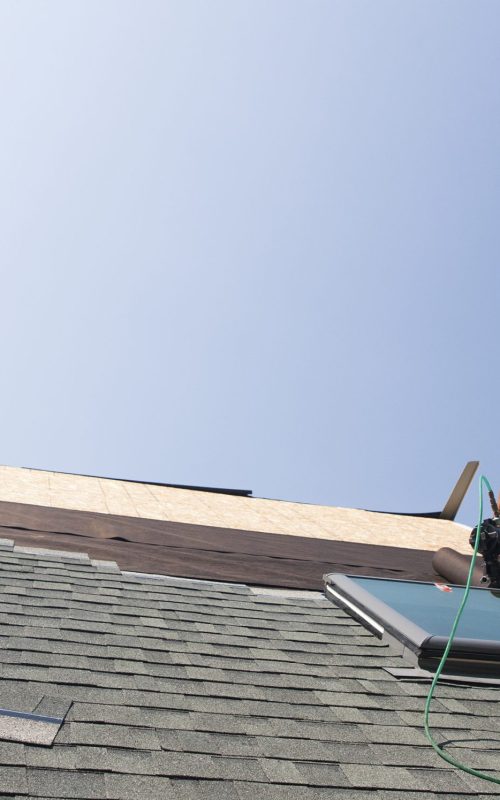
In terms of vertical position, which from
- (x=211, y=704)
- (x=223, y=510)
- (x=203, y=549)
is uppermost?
(x=211, y=704)

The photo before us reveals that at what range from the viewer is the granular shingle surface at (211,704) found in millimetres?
2045

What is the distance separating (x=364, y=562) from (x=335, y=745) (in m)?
4.08

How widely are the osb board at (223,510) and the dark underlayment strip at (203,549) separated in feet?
2.32

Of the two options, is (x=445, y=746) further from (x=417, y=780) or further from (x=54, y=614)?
(x=54, y=614)

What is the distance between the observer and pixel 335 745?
244 cm

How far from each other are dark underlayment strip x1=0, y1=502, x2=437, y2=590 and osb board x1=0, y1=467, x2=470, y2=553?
71cm

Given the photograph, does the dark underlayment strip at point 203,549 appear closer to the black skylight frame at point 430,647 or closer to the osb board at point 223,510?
the osb board at point 223,510

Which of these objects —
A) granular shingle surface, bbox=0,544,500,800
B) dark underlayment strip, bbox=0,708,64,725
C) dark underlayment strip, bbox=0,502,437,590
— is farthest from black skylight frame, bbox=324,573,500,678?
dark underlayment strip, bbox=0,708,64,725

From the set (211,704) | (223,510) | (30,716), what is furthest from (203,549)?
(30,716)

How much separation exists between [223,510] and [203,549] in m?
2.82

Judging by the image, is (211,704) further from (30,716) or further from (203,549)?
(203,549)

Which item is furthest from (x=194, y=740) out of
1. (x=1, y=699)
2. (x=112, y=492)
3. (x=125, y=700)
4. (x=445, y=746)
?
(x=112, y=492)

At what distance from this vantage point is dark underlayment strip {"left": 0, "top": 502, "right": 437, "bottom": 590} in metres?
5.09

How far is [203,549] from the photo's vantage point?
573cm
